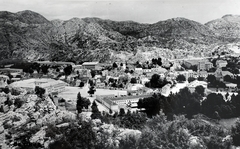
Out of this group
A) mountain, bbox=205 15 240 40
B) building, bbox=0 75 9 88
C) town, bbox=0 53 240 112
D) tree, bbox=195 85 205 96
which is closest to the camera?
building, bbox=0 75 9 88

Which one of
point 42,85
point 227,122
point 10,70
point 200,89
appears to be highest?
point 10,70

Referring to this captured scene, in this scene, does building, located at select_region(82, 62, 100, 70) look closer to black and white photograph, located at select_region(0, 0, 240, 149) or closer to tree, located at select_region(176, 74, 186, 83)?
black and white photograph, located at select_region(0, 0, 240, 149)

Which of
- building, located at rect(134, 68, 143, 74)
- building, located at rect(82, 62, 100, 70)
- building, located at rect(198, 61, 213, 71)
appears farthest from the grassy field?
A: building, located at rect(82, 62, 100, 70)

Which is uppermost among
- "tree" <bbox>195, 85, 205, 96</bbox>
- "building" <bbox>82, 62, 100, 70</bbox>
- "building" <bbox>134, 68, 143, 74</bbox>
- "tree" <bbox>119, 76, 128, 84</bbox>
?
"building" <bbox>82, 62, 100, 70</bbox>

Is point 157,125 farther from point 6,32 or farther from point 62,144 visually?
point 6,32

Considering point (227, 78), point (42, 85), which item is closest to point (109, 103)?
point (42, 85)

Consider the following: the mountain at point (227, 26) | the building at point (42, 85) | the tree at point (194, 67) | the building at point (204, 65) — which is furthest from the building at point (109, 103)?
the mountain at point (227, 26)

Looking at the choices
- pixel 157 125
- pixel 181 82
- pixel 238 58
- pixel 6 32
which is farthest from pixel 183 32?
pixel 157 125

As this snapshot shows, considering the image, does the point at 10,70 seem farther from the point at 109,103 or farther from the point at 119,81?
the point at 109,103

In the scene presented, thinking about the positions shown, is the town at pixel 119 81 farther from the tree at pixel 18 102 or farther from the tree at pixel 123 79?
the tree at pixel 18 102
